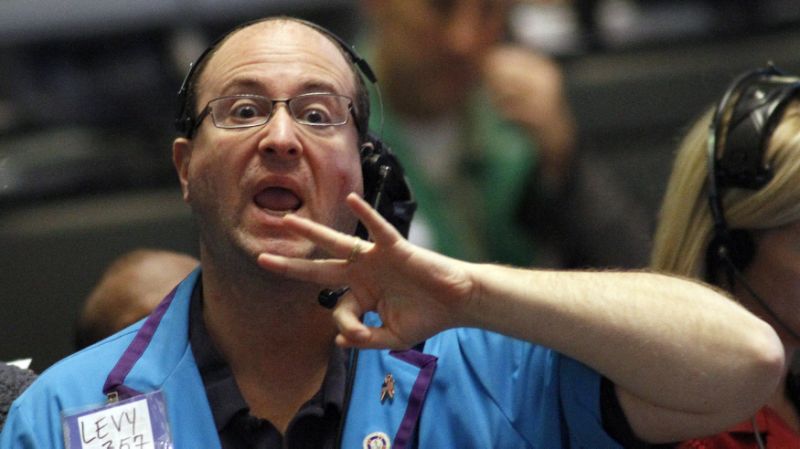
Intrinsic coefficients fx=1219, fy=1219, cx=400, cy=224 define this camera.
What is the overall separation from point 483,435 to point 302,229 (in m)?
0.39

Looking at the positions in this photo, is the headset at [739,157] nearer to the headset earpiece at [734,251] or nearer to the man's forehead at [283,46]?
the headset earpiece at [734,251]

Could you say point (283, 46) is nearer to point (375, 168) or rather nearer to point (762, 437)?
point (375, 168)

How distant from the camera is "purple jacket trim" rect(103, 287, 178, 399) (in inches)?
62.0

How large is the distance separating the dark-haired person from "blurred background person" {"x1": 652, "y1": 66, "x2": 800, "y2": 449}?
276 mm

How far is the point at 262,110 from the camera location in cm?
168

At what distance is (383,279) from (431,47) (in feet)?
4.56

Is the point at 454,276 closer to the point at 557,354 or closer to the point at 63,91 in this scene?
the point at 557,354

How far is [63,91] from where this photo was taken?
3.42m

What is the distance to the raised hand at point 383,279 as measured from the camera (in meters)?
1.38

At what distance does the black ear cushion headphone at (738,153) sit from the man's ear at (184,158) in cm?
76

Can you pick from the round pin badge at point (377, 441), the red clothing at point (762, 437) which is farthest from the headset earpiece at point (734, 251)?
the round pin badge at point (377, 441)

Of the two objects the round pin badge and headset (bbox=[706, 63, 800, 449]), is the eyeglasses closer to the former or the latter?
the round pin badge

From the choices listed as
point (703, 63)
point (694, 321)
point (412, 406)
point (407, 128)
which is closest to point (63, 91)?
point (407, 128)

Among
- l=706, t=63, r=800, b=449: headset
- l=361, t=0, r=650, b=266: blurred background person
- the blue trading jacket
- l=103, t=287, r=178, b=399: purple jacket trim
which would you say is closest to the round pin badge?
the blue trading jacket
